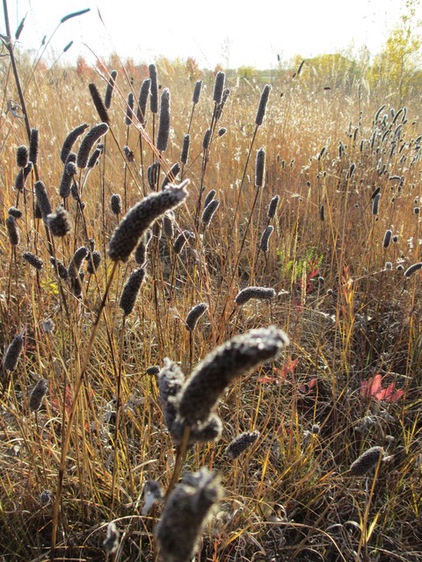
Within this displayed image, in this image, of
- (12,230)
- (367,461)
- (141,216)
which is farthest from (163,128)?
(367,461)

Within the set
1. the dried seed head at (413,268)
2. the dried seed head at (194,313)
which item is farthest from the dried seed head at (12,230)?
the dried seed head at (413,268)

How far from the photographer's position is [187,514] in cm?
32

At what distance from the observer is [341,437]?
1.56 metres

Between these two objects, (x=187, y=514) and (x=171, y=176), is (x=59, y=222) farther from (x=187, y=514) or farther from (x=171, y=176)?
(x=171, y=176)

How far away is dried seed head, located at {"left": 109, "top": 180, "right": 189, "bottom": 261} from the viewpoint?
1.57 ft

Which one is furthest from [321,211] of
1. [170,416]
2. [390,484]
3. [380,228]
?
[170,416]

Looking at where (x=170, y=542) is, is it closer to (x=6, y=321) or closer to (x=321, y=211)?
(x=6, y=321)

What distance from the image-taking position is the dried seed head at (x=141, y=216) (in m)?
0.48

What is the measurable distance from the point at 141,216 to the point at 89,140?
0.58 meters

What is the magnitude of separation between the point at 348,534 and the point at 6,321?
1.34 m

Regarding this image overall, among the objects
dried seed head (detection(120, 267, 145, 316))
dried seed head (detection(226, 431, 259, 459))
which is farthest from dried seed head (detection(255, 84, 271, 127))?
dried seed head (detection(226, 431, 259, 459))

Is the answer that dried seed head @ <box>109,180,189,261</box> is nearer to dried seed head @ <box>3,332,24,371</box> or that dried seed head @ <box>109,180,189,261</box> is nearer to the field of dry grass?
the field of dry grass

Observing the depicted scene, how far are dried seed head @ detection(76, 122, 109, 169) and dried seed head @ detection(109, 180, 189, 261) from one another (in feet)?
1.72

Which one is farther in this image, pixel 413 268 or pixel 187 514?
pixel 413 268
